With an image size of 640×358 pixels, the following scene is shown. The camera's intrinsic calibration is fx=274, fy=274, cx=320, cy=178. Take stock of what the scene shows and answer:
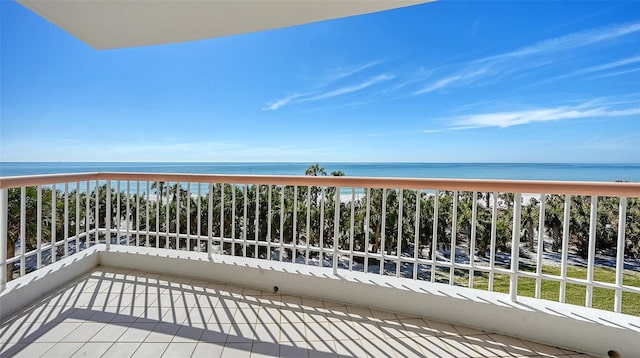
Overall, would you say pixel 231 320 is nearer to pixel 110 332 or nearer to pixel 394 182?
pixel 110 332

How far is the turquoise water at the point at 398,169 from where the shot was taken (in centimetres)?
2642

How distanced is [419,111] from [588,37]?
12.3 meters

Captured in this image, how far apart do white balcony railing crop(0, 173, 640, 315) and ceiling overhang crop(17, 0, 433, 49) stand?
1158 mm

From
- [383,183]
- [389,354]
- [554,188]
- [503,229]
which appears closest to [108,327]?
[389,354]

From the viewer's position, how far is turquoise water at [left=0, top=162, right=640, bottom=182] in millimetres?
26422

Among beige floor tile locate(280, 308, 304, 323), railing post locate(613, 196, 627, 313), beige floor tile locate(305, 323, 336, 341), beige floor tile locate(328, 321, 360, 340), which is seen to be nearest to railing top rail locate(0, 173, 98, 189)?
beige floor tile locate(280, 308, 304, 323)

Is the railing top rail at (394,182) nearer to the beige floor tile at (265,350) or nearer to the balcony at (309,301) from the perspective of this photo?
the balcony at (309,301)

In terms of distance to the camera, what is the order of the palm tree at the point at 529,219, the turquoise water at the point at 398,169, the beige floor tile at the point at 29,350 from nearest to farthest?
the beige floor tile at the point at 29,350
the palm tree at the point at 529,219
the turquoise water at the point at 398,169

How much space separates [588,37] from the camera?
18.3 meters

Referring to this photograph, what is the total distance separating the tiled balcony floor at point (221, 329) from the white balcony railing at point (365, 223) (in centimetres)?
34

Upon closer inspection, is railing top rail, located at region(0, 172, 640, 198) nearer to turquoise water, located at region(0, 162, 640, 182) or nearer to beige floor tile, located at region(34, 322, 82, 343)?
beige floor tile, located at region(34, 322, 82, 343)

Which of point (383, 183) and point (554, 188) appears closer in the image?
point (554, 188)

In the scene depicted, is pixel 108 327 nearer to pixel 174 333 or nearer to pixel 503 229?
pixel 174 333

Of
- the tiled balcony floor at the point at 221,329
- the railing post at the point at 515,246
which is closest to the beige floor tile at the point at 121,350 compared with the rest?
the tiled balcony floor at the point at 221,329
